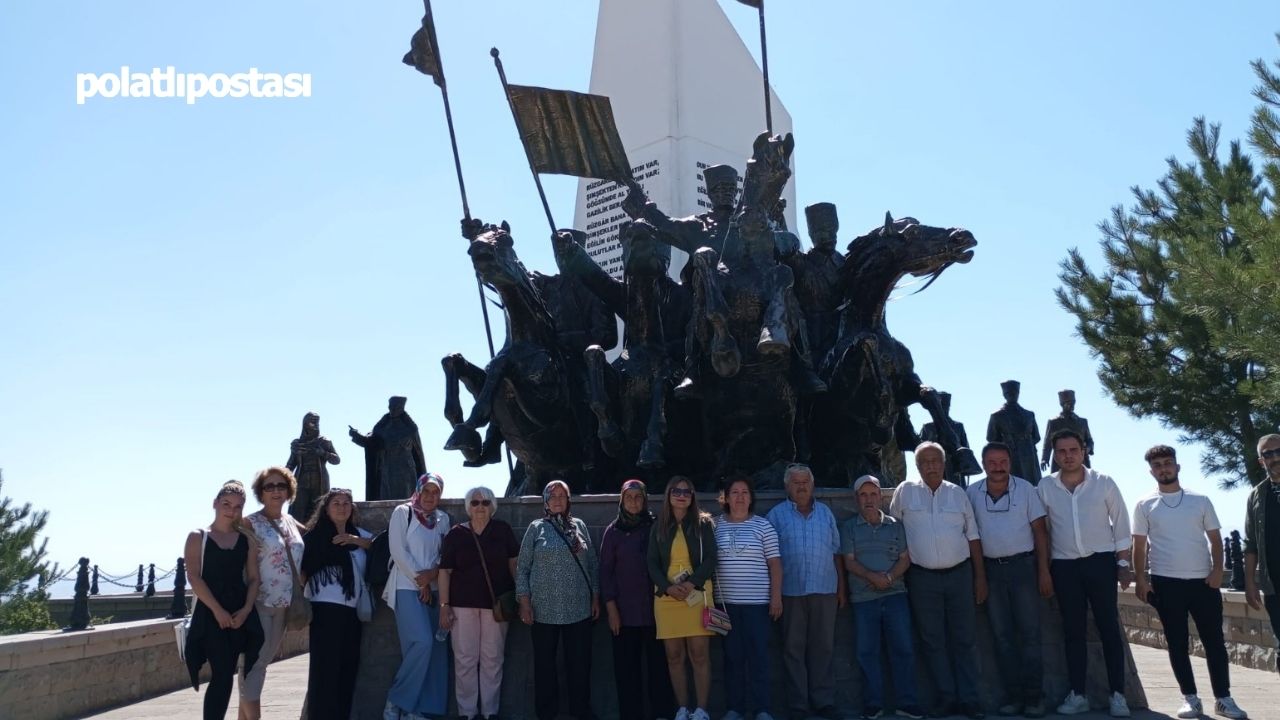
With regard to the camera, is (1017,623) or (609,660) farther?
(609,660)

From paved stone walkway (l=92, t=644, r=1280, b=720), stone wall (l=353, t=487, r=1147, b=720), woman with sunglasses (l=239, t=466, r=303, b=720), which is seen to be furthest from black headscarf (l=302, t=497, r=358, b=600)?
paved stone walkway (l=92, t=644, r=1280, b=720)

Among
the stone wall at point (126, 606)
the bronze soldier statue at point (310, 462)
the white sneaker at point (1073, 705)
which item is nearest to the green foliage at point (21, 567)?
the stone wall at point (126, 606)

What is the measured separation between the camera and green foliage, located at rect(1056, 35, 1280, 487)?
12.7 metres

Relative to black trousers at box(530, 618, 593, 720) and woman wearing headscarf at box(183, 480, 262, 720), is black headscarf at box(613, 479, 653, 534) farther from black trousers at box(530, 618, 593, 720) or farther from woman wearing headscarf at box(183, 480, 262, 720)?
woman wearing headscarf at box(183, 480, 262, 720)

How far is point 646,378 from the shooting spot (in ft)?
26.7

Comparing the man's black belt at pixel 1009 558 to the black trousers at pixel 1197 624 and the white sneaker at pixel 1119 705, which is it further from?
the white sneaker at pixel 1119 705

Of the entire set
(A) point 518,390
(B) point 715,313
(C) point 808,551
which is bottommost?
(C) point 808,551

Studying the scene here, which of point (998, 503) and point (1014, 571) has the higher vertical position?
point (998, 503)

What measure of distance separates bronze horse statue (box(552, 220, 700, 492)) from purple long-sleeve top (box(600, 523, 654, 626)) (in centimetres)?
177

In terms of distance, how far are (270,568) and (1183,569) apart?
4805mm

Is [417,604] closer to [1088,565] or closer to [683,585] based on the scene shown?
[683,585]

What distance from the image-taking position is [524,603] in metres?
5.86

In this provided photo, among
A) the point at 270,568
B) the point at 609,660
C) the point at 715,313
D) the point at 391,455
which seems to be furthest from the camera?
the point at 391,455

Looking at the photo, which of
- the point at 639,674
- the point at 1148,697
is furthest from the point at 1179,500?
the point at 639,674
